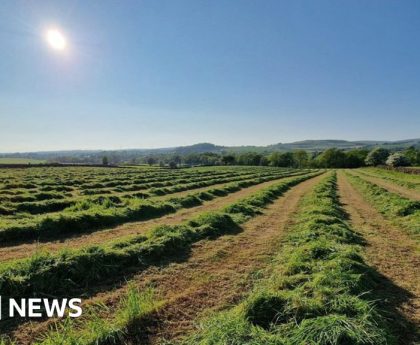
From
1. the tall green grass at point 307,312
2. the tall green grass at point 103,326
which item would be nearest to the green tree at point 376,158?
the tall green grass at point 307,312

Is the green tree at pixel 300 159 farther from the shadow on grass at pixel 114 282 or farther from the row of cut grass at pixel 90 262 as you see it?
the shadow on grass at pixel 114 282

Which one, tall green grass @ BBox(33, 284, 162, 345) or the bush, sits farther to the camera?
the bush

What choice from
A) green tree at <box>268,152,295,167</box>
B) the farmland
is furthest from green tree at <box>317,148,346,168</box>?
the farmland

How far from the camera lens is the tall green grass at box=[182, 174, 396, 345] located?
4715 mm

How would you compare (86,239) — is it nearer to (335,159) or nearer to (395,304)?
(395,304)

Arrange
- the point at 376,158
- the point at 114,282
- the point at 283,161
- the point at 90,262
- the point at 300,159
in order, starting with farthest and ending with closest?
1. the point at 283,161
2. the point at 300,159
3. the point at 376,158
4. the point at 90,262
5. the point at 114,282

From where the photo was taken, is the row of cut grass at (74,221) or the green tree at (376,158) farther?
the green tree at (376,158)

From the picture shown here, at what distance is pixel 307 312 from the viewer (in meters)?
5.46

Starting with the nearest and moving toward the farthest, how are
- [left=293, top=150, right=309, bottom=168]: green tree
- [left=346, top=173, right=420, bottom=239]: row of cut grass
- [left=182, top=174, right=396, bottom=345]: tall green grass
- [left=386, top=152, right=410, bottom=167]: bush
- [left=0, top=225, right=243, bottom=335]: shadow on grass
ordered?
[left=182, top=174, right=396, bottom=345]: tall green grass, [left=0, top=225, right=243, bottom=335]: shadow on grass, [left=346, top=173, right=420, bottom=239]: row of cut grass, [left=386, top=152, right=410, bottom=167]: bush, [left=293, top=150, right=309, bottom=168]: green tree

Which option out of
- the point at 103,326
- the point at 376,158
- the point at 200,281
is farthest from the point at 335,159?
the point at 103,326

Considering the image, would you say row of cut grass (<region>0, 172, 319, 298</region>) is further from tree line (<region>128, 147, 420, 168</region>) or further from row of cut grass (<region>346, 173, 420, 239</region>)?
tree line (<region>128, 147, 420, 168</region>)

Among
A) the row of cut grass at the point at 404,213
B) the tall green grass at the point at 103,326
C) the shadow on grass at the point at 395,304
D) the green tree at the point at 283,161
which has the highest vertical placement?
the tall green grass at the point at 103,326

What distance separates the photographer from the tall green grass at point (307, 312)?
15.5ft

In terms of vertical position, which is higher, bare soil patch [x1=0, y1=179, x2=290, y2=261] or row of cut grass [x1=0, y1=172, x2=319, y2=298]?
row of cut grass [x1=0, y1=172, x2=319, y2=298]
